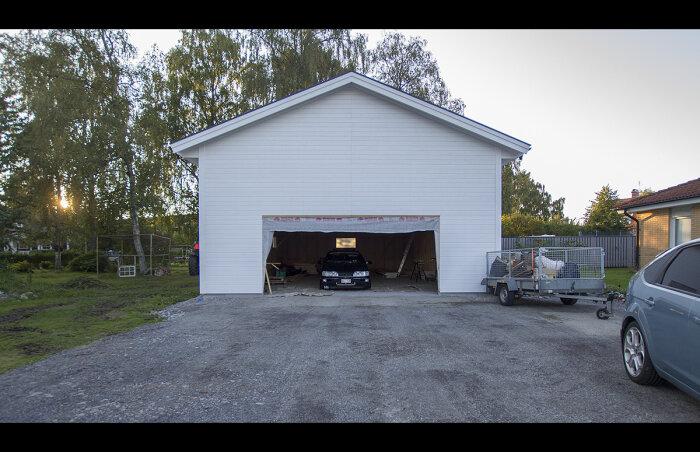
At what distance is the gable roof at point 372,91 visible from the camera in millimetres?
13000

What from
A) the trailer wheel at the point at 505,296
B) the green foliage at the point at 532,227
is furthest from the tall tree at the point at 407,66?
the trailer wheel at the point at 505,296

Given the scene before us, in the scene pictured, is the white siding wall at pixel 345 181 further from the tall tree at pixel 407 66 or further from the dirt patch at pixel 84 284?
the tall tree at pixel 407 66

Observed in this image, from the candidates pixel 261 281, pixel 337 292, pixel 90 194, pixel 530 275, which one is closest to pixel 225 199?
pixel 261 281

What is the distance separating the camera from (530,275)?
32.7ft

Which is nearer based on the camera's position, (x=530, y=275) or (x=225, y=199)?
(x=530, y=275)

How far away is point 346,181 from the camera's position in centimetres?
1341

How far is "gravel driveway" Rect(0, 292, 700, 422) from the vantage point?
3932mm

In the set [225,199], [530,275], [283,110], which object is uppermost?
[283,110]

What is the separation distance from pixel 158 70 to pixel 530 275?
20991mm

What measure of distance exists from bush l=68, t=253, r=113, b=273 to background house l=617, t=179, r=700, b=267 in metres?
26.7

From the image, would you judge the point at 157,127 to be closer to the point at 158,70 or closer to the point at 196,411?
the point at 158,70

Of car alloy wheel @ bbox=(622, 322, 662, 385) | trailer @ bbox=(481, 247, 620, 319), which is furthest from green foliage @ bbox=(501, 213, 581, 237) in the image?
car alloy wheel @ bbox=(622, 322, 662, 385)

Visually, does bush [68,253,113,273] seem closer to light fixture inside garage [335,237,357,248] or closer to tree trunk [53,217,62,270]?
tree trunk [53,217,62,270]
